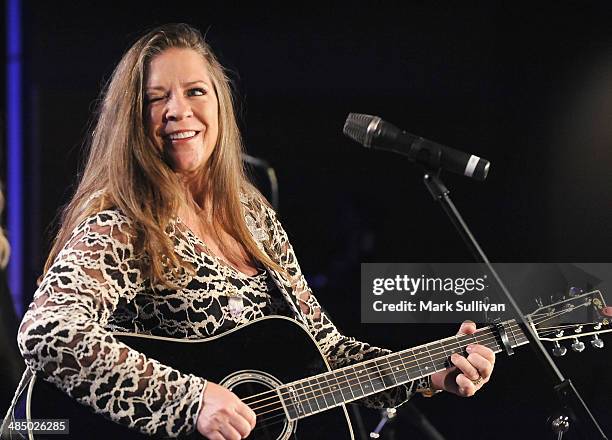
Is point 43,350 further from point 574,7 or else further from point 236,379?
point 574,7

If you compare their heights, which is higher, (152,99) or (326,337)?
(152,99)

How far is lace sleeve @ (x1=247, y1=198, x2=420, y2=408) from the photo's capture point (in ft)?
7.74

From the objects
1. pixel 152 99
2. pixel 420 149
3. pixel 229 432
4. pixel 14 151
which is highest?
pixel 14 151

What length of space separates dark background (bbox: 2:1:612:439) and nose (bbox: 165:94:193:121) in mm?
877

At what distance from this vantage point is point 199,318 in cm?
212

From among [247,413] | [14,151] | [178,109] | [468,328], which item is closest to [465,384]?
[468,328]

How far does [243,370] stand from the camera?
2055mm

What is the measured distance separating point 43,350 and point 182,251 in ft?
1.48

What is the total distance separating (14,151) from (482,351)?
6.52ft

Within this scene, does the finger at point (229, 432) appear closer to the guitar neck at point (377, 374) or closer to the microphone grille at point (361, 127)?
the guitar neck at point (377, 374)

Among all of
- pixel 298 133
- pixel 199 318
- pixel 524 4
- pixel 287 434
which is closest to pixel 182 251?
pixel 199 318

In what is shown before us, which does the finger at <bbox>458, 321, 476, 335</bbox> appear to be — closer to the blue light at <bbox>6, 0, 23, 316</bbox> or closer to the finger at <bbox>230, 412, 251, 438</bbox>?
the finger at <bbox>230, 412, 251, 438</bbox>

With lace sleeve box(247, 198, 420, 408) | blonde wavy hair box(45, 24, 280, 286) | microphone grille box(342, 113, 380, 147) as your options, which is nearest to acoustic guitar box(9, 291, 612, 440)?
lace sleeve box(247, 198, 420, 408)

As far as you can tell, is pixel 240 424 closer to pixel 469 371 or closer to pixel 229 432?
pixel 229 432
